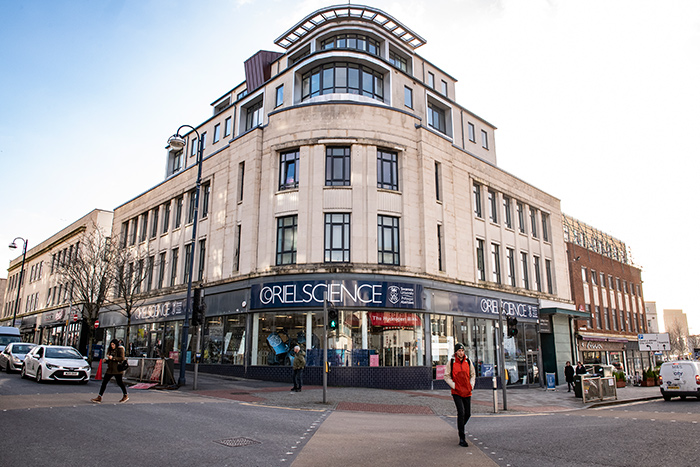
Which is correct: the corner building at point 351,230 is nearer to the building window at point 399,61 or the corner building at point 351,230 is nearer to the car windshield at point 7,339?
the building window at point 399,61

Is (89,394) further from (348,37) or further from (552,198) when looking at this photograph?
(552,198)

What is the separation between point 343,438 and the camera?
8906mm

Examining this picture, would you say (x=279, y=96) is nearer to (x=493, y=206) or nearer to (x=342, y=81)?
(x=342, y=81)

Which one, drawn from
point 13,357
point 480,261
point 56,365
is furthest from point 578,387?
point 13,357

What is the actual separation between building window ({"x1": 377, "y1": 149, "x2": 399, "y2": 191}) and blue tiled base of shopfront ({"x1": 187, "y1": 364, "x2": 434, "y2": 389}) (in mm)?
9206

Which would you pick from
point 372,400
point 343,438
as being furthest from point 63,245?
point 343,438

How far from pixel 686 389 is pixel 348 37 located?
25630mm

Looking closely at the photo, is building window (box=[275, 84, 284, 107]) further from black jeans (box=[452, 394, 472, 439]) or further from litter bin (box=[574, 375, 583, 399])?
black jeans (box=[452, 394, 472, 439])

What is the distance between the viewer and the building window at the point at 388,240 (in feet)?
78.9

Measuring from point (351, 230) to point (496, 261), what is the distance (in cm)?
1180

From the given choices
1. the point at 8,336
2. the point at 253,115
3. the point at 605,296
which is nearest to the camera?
the point at 8,336

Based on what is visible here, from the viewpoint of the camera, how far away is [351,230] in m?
23.8

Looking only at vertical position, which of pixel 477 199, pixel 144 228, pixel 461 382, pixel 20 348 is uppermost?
pixel 477 199

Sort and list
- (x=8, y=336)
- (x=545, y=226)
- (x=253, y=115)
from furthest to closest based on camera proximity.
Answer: (x=545, y=226) < (x=253, y=115) < (x=8, y=336)
